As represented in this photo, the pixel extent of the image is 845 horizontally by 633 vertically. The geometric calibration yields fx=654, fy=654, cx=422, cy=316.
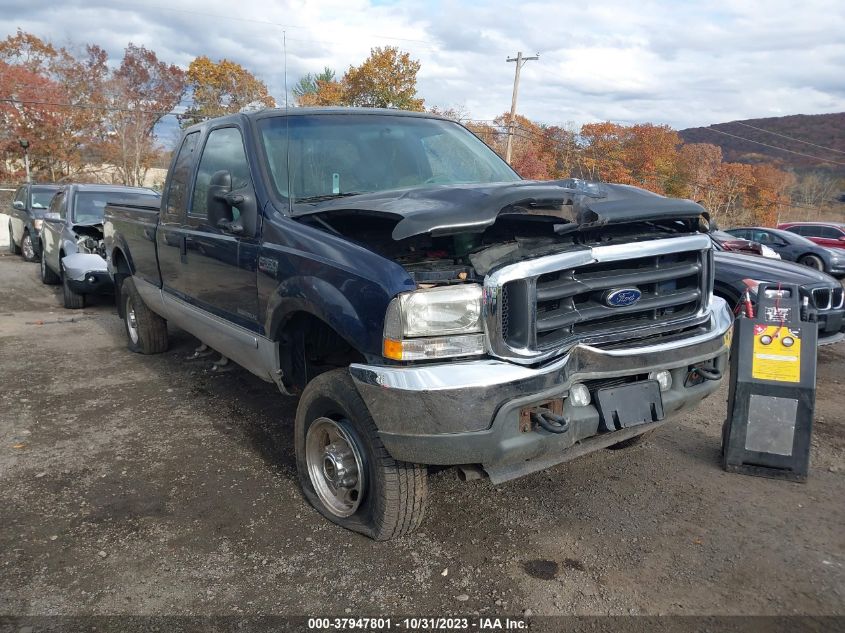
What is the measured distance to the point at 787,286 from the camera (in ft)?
12.7

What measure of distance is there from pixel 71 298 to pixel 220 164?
5.92 meters

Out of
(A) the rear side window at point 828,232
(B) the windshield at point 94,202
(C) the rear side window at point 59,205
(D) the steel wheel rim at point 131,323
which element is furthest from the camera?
(A) the rear side window at point 828,232

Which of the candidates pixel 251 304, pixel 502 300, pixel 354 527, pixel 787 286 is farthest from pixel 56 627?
pixel 787 286

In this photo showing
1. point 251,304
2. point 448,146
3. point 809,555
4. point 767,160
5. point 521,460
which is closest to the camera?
point 521,460

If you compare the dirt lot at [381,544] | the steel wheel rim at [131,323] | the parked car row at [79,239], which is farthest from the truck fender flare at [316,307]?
the parked car row at [79,239]

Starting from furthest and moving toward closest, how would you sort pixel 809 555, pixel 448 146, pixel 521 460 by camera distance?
pixel 448 146 < pixel 809 555 < pixel 521 460

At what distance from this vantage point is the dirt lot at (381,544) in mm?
2773

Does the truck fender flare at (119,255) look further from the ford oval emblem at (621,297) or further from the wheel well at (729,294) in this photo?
the wheel well at (729,294)

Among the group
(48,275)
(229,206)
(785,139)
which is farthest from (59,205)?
(785,139)

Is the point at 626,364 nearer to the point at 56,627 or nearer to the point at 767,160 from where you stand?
the point at 56,627

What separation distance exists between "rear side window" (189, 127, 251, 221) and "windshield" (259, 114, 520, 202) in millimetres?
218

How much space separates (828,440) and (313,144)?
13.3ft

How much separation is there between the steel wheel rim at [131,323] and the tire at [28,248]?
9306mm

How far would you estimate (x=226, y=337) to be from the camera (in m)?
4.24
